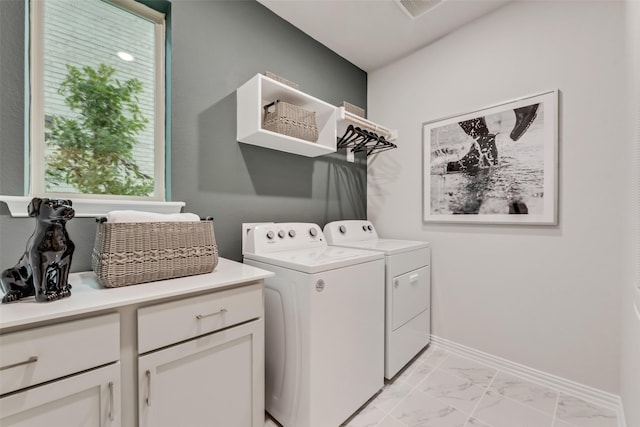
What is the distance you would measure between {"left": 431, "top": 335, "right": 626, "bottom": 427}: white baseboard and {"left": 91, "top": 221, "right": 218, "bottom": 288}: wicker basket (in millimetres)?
1954

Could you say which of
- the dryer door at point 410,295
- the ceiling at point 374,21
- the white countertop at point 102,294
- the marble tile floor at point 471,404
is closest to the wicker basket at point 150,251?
the white countertop at point 102,294

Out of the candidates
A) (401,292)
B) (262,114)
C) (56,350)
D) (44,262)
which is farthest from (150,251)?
(401,292)

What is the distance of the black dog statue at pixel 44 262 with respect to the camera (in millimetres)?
810

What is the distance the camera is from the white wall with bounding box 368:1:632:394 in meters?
A: 1.49

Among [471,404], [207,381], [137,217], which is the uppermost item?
[137,217]

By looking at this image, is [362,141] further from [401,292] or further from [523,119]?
[401,292]

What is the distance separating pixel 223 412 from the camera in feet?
3.50

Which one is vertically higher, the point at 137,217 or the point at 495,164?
the point at 495,164

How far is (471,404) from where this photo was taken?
154 cm

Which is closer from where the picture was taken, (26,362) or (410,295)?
(26,362)

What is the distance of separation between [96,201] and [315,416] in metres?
1.42

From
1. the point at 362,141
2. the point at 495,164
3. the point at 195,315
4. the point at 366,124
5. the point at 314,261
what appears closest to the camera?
the point at 195,315

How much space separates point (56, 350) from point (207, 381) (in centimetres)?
50

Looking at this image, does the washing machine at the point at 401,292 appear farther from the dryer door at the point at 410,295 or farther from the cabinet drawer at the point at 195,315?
the cabinet drawer at the point at 195,315
